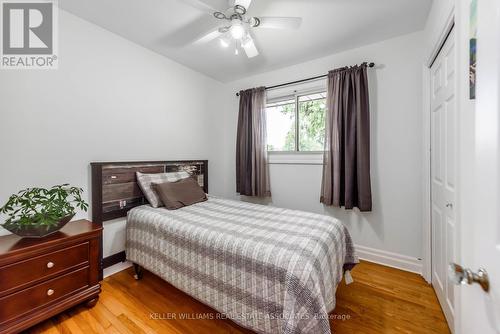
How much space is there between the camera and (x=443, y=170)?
1556mm

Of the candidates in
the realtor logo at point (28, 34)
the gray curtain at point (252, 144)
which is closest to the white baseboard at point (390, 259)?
the gray curtain at point (252, 144)

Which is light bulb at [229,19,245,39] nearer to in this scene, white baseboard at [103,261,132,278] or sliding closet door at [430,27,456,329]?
sliding closet door at [430,27,456,329]

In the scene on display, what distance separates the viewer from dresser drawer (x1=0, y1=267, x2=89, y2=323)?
1.30 metres

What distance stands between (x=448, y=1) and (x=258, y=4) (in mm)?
1321

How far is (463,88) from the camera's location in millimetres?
1054

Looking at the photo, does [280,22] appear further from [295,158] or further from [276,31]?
[295,158]

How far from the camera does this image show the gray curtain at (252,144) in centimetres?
305

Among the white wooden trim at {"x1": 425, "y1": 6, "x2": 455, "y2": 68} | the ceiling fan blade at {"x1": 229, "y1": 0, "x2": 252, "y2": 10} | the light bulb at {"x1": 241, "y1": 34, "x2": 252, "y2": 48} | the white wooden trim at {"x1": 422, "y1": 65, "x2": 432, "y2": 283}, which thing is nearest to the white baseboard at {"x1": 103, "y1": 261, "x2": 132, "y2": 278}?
the light bulb at {"x1": 241, "y1": 34, "x2": 252, "y2": 48}

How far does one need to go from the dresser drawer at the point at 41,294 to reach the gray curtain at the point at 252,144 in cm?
208

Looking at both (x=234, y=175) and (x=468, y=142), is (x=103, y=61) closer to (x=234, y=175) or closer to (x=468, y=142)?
(x=234, y=175)

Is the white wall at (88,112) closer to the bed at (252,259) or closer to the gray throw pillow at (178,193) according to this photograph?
the gray throw pillow at (178,193)

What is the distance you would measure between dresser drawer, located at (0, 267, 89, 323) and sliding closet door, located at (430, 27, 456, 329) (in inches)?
104

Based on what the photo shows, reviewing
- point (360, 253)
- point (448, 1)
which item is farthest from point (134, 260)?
point (448, 1)

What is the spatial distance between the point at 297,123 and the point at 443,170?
172 centimetres
